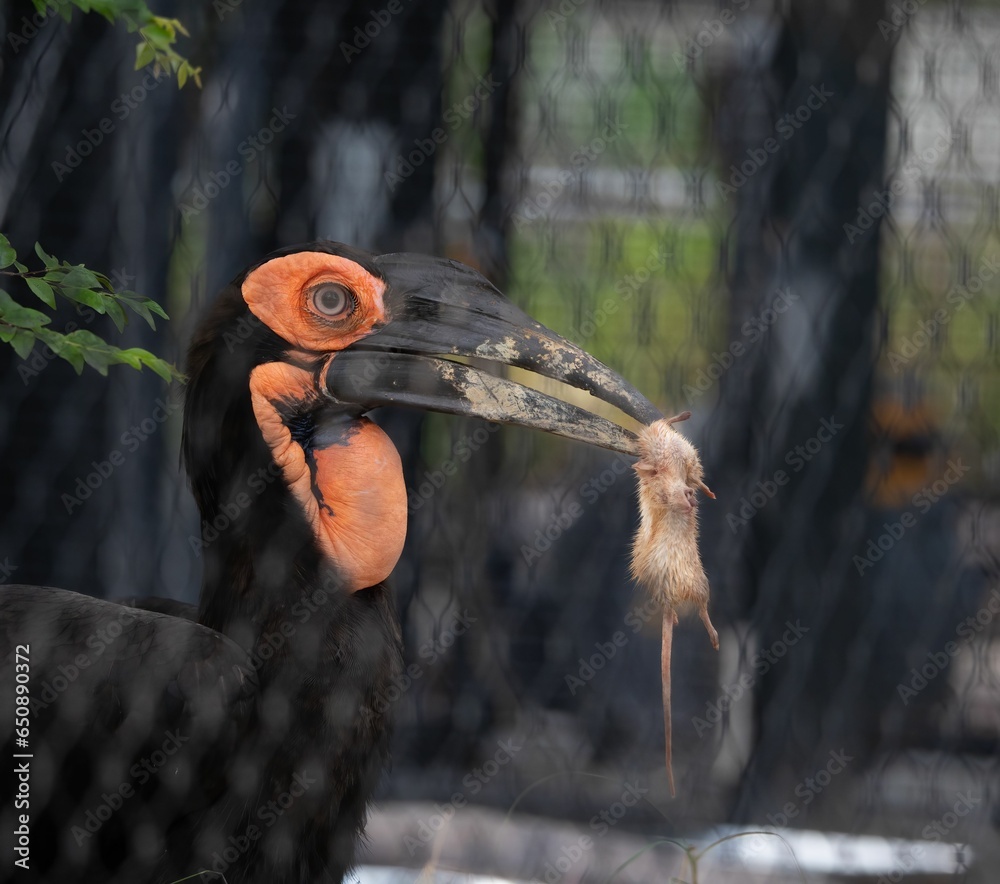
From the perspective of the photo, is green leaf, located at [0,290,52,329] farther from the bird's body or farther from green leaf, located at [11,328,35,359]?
the bird's body

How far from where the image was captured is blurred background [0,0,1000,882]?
189 cm

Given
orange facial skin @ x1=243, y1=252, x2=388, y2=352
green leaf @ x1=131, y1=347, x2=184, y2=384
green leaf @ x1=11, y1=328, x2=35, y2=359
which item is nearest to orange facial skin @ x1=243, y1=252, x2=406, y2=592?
orange facial skin @ x1=243, y1=252, x2=388, y2=352

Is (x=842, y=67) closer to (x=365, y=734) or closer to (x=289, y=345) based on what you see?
(x=289, y=345)

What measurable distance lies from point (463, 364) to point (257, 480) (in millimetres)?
238

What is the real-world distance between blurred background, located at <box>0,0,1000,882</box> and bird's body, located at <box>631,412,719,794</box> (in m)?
0.77

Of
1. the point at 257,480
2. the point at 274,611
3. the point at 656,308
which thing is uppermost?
the point at 656,308

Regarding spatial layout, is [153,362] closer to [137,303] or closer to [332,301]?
[137,303]

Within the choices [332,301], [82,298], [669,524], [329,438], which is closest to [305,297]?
[332,301]

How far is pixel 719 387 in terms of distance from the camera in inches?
80.0

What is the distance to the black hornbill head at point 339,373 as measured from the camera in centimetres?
119

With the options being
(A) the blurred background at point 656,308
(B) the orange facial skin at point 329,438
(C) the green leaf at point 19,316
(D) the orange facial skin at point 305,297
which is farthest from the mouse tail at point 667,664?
(A) the blurred background at point 656,308

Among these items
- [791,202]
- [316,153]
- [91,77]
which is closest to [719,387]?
[791,202]

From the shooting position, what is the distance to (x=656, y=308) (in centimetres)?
202

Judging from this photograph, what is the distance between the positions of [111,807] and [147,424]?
732 millimetres
